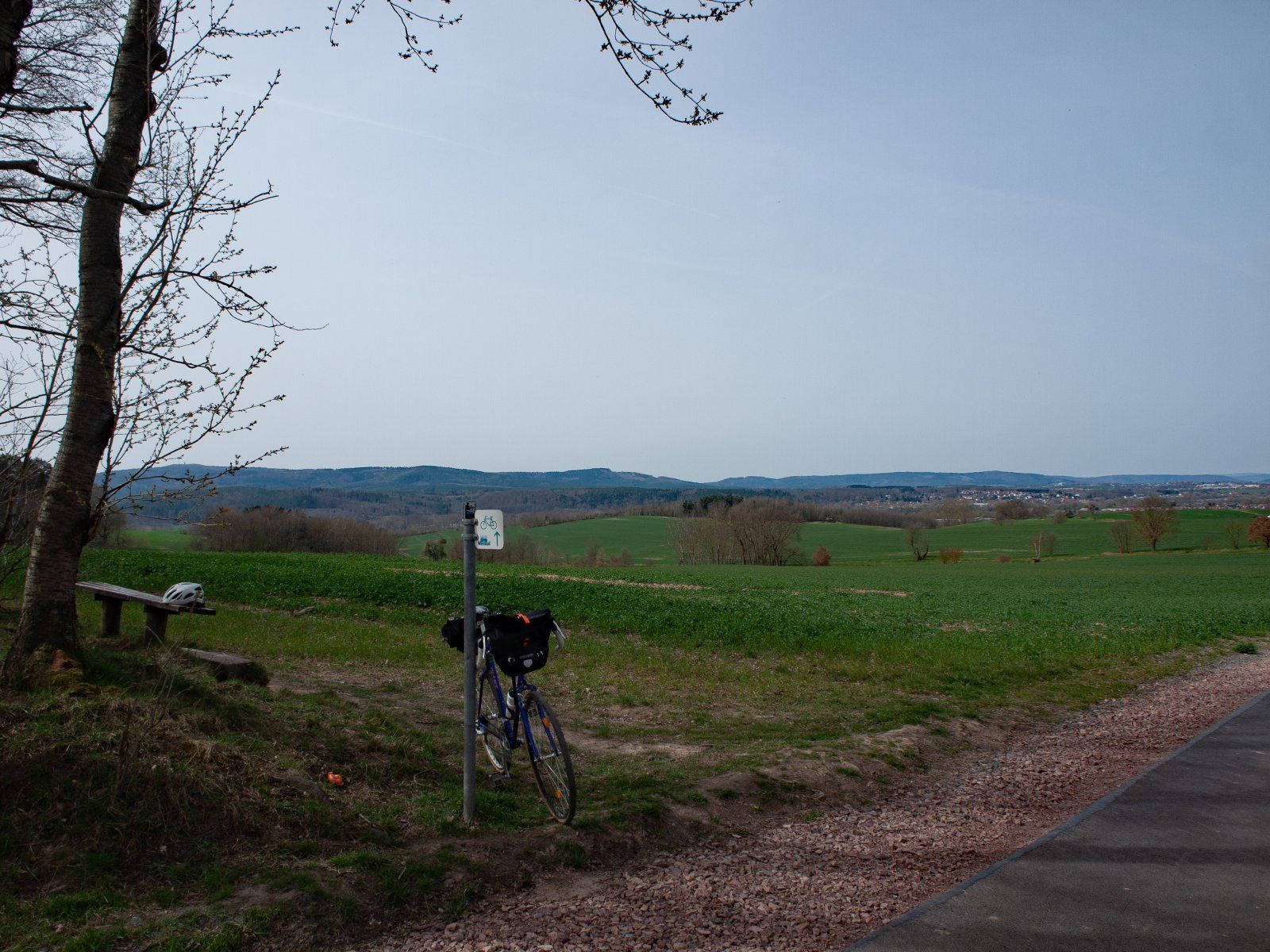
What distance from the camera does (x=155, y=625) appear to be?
9008mm

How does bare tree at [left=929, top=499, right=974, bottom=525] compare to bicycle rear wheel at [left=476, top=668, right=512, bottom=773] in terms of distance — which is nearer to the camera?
bicycle rear wheel at [left=476, top=668, right=512, bottom=773]

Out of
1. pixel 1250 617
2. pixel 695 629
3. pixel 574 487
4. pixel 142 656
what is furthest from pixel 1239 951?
pixel 574 487

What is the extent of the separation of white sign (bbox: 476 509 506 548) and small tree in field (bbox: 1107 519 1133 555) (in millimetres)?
73909

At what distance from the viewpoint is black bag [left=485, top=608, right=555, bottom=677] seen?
5191 mm

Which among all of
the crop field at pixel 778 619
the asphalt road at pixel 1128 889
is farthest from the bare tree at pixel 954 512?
the asphalt road at pixel 1128 889

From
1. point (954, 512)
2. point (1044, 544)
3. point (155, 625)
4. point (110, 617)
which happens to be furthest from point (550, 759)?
point (954, 512)

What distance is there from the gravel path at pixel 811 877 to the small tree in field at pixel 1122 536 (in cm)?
6982

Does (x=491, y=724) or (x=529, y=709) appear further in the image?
(x=491, y=724)

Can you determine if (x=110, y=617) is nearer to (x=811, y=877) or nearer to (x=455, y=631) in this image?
(x=455, y=631)

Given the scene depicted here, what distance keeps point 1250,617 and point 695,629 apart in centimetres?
1474

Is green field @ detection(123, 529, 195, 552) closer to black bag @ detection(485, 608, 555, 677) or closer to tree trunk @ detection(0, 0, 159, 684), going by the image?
tree trunk @ detection(0, 0, 159, 684)

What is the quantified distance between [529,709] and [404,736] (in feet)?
5.42

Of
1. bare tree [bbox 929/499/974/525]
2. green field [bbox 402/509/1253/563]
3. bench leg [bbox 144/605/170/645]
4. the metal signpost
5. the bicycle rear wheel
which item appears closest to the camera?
the metal signpost

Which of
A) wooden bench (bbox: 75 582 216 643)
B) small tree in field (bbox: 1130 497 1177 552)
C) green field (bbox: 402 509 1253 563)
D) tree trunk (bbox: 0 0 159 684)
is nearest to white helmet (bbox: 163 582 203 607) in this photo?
wooden bench (bbox: 75 582 216 643)
